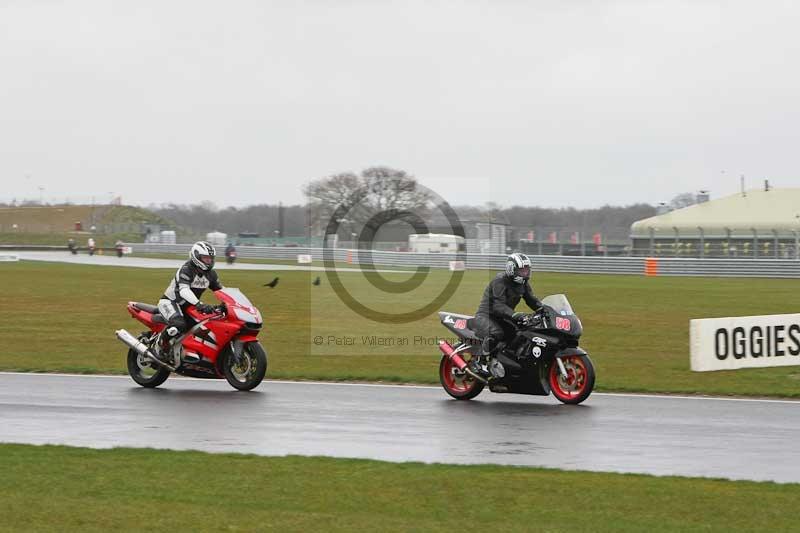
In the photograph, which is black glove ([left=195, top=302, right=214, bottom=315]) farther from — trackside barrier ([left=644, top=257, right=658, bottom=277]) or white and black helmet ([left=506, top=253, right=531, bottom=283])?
trackside barrier ([left=644, top=257, right=658, bottom=277])

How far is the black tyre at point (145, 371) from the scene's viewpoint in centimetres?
1541

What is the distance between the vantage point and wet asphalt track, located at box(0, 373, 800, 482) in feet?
33.0

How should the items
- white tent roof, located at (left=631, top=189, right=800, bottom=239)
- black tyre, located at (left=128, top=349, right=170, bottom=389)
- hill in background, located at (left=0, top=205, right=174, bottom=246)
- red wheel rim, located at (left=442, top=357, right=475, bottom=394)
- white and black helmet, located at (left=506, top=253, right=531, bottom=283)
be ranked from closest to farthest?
1. white and black helmet, located at (left=506, top=253, right=531, bottom=283)
2. red wheel rim, located at (left=442, top=357, right=475, bottom=394)
3. black tyre, located at (left=128, top=349, right=170, bottom=389)
4. white tent roof, located at (left=631, top=189, right=800, bottom=239)
5. hill in background, located at (left=0, top=205, right=174, bottom=246)

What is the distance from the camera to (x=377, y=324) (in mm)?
29047

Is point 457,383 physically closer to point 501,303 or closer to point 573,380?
point 501,303

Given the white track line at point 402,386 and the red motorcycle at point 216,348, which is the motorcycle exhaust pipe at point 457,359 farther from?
the red motorcycle at point 216,348

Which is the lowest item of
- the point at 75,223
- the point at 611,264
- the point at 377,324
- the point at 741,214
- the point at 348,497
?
the point at 377,324

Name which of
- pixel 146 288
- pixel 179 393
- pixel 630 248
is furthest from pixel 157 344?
pixel 630 248

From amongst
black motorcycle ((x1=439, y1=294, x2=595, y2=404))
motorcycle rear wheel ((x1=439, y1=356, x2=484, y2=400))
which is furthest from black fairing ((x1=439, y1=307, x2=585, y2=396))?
motorcycle rear wheel ((x1=439, y1=356, x2=484, y2=400))

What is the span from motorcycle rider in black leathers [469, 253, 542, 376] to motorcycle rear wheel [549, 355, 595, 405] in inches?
32.5

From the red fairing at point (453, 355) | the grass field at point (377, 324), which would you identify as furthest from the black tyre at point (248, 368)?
the red fairing at point (453, 355)

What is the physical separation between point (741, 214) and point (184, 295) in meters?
59.8

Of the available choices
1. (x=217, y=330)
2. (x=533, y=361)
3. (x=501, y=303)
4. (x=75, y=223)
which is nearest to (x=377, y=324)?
(x=217, y=330)

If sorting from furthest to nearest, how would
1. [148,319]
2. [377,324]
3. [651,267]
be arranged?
[651,267] < [377,324] < [148,319]
